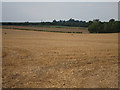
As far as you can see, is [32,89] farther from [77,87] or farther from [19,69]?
[19,69]

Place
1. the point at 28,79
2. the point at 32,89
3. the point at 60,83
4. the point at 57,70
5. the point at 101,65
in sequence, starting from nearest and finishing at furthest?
the point at 32,89
the point at 60,83
the point at 28,79
the point at 57,70
the point at 101,65

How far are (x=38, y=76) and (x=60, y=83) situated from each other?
3.67 feet

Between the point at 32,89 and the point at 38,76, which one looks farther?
the point at 38,76

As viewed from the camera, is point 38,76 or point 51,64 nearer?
point 38,76

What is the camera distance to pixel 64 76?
18.0 ft

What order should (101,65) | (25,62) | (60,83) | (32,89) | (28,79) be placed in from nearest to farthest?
1. (32,89)
2. (60,83)
3. (28,79)
4. (101,65)
5. (25,62)

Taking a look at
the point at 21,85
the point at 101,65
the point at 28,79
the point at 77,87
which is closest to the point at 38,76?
the point at 28,79

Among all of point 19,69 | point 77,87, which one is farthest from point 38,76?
point 77,87

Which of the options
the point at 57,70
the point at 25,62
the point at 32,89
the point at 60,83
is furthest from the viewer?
the point at 25,62

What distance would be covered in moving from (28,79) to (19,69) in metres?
1.33

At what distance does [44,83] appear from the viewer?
487 centimetres

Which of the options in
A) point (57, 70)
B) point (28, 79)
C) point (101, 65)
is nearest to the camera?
point (28, 79)

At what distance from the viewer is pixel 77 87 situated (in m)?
4.55

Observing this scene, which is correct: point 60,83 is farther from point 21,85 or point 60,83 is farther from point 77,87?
point 21,85
